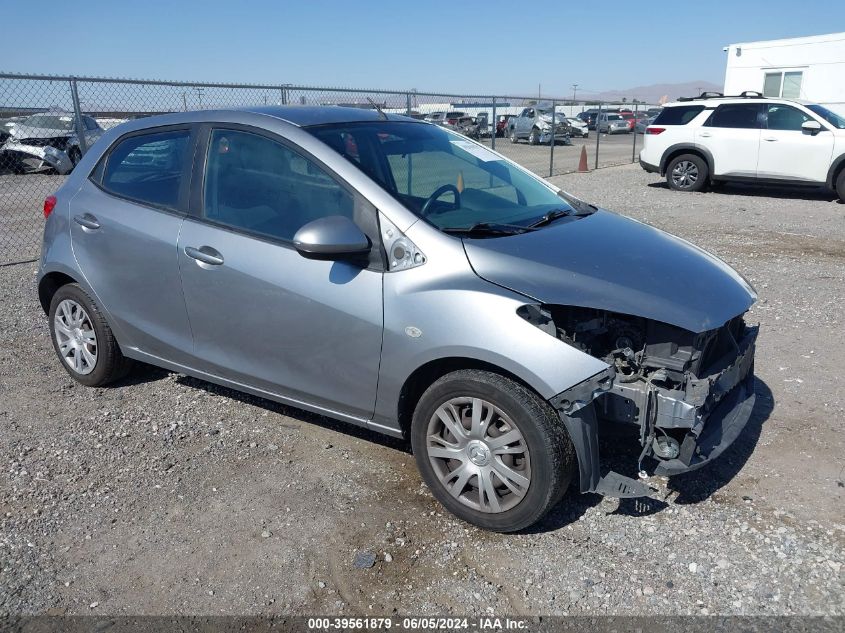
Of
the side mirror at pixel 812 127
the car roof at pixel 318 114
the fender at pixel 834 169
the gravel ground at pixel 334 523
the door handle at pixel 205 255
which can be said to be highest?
the car roof at pixel 318 114

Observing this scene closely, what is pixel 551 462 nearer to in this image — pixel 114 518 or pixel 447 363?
pixel 447 363

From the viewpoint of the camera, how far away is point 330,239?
3215mm

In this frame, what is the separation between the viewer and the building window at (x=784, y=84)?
2310cm

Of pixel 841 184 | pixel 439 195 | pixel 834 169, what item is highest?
pixel 439 195

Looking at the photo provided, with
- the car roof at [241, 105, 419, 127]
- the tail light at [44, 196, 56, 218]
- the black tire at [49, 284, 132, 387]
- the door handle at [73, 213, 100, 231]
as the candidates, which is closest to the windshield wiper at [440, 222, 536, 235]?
the car roof at [241, 105, 419, 127]

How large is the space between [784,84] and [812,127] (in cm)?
1255

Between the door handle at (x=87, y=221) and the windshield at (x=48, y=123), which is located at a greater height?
the windshield at (x=48, y=123)

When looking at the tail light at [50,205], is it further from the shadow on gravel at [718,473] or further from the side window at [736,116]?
the side window at [736,116]

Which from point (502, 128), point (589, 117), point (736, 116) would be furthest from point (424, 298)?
point (589, 117)

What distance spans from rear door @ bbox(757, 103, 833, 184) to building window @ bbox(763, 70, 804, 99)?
467 inches

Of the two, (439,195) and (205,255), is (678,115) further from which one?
(205,255)

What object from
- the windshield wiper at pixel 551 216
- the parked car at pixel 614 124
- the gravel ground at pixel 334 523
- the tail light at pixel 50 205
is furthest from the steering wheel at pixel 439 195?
the parked car at pixel 614 124

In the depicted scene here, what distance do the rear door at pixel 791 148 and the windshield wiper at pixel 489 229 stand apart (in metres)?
11.4

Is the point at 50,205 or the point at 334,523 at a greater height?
the point at 50,205
